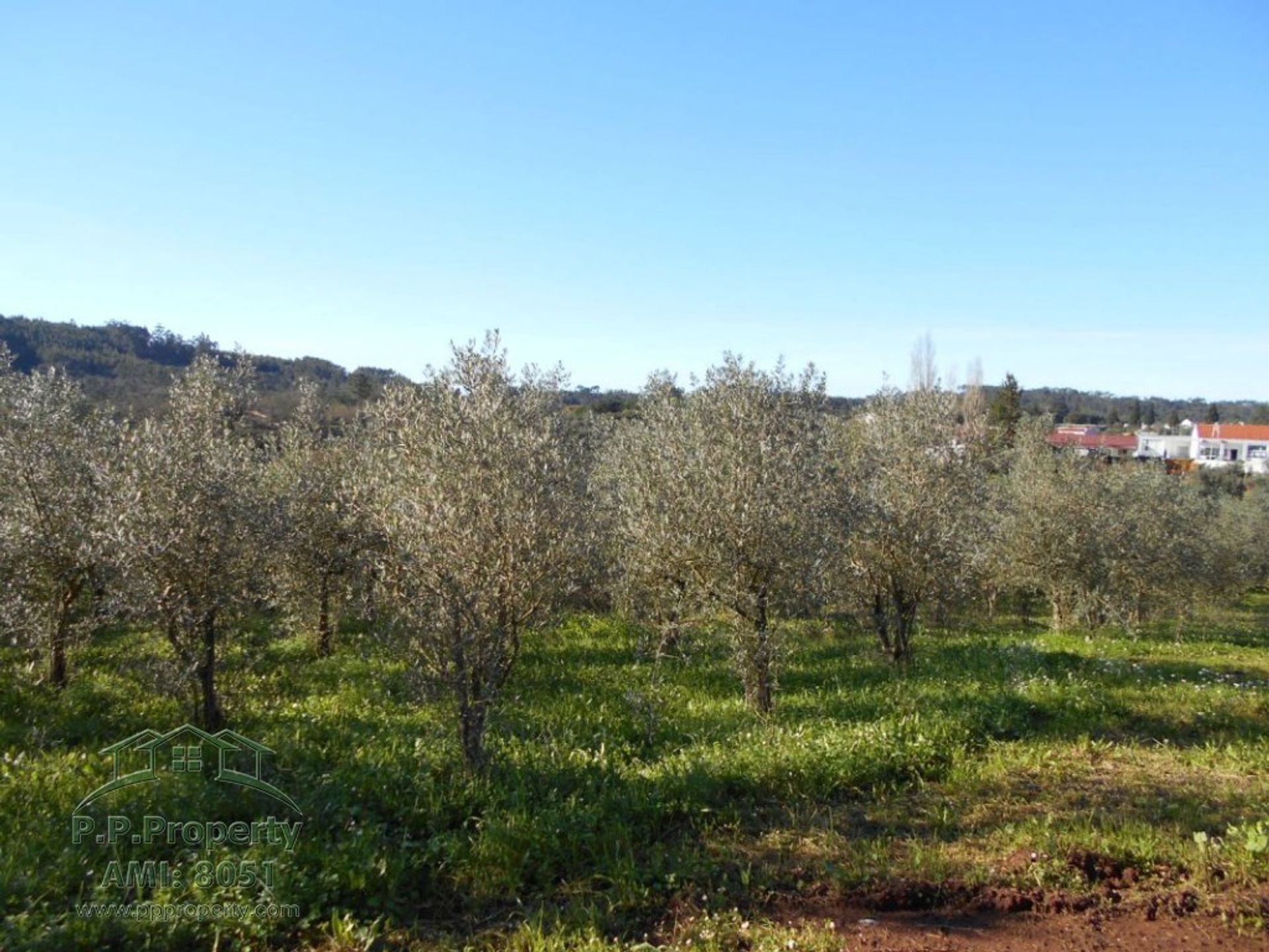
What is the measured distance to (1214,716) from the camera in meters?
9.85

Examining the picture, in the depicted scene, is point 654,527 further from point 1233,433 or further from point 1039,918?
point 1233,433

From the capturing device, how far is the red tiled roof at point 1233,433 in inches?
3693

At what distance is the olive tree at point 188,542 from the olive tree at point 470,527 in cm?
156

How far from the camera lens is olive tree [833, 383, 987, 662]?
39.0ft

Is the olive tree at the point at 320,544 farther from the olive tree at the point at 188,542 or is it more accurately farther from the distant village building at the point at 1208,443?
the distant village building at the point at 1208,443

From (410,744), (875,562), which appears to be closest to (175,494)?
(410,744)

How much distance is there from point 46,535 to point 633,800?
9047 mm

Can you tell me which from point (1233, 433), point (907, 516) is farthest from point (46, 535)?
point (1233, 433)

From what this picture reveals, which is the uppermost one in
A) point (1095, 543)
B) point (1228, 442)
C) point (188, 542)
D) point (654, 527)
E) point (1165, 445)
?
point (1228, 442)

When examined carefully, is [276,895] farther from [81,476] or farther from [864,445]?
[864,445]

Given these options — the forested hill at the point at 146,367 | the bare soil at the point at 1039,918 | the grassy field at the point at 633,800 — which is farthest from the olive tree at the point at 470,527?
the forested hill at the point at 146,367

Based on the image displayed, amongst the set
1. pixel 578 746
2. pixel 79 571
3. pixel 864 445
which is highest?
pixel 864 445

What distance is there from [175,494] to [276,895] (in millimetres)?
4854

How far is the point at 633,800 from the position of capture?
6.67 m
